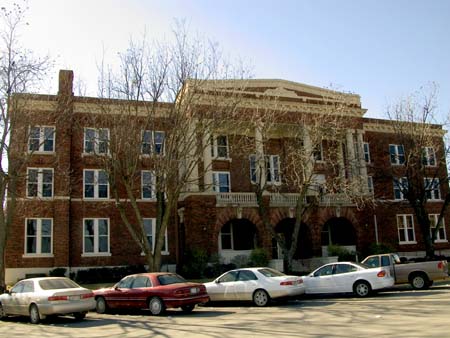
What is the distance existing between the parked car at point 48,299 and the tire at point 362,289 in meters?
9.75

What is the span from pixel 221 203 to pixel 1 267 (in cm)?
1521

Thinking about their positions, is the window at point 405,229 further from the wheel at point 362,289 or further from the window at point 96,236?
the wheel at point 362,289

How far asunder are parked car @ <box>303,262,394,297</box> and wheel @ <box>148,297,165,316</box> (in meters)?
6.42

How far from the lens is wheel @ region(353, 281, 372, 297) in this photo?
1869 centimetres

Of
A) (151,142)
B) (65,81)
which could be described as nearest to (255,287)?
(151,142)

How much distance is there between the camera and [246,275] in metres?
18.0

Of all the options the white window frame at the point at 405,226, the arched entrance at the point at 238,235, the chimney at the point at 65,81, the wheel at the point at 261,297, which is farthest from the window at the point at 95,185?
the white window frame at the point at 405,226

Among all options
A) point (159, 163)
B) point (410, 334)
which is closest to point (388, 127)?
point (159, 163)

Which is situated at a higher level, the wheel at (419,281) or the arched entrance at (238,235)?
the arched entrance at (238,235)

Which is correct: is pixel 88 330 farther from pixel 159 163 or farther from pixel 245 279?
pixel 159 163

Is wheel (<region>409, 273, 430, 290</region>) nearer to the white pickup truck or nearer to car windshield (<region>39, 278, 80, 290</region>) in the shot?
the white pickup truck

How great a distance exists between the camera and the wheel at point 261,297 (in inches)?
682

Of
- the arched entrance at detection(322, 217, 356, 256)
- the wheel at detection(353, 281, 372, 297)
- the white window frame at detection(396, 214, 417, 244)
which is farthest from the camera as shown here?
the white window frame at detection(396, 214, 417, 244)

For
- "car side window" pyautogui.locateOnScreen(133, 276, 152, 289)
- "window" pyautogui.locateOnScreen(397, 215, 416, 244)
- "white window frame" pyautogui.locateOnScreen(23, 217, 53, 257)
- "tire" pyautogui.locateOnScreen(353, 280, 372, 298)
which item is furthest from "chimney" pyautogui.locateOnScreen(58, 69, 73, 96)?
"window" pyautogui.locateOnScreen(397, 215, 416, 244)
